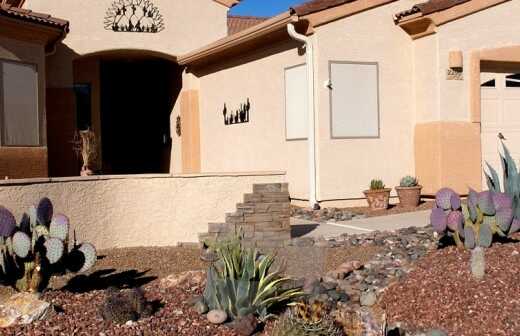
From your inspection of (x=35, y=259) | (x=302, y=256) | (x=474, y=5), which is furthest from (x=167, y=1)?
(x=35, y=259)

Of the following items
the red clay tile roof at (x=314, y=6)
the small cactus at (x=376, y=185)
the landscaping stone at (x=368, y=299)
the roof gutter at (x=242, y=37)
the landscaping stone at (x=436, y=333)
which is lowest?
the landscaping stone at (x=436, y=333)

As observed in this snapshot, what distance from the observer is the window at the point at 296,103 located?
45.8 ft

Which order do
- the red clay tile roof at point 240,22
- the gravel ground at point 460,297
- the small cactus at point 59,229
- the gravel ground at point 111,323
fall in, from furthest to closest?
the red clay tile roof at point 240,22, the small cactus at point 59,229, the gravel ground at point 460,297, the gravel ground at point 111,323

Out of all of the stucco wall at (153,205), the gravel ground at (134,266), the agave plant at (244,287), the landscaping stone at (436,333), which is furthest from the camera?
the stucco wall at (153,205)

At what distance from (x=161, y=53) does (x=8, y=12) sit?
241 inches

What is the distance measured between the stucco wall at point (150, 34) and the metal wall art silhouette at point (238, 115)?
2.76 m

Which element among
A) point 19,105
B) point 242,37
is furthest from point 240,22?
point 19,105

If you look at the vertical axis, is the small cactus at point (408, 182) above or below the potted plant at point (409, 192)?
above

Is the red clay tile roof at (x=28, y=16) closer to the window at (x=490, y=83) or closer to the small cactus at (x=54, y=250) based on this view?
the small cactus at (x=54, y=250)

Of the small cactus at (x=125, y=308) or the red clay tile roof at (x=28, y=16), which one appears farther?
the red clay tile roof at (x=28, y=16)

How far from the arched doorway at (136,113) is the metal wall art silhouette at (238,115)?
3669 mm

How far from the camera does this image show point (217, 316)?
5473 millimetres

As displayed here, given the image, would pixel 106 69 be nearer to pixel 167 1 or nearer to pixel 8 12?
pixel 167 1

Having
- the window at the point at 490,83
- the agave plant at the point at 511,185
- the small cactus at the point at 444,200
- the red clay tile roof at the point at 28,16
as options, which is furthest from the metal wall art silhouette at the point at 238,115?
the small cactus at the point at 444,200
